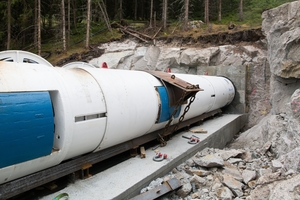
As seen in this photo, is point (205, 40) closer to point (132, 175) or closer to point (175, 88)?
point (175, 88)

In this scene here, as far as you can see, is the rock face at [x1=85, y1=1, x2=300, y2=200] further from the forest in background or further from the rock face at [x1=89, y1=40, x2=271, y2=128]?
the forest in background

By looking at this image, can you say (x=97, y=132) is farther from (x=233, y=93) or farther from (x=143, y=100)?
(x=233, y=93)

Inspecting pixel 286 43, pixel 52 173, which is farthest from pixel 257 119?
pixel 52 173

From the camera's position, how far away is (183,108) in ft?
21.6

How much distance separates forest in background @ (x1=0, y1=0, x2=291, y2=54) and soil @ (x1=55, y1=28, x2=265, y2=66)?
1412 mm

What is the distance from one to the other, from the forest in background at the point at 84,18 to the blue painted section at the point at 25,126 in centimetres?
1357

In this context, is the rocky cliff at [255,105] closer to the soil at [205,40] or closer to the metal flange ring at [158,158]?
the soil at [205,40]

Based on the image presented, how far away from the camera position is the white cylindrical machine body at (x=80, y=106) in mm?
3055

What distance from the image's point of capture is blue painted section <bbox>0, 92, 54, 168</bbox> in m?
2.79

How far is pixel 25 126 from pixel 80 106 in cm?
89

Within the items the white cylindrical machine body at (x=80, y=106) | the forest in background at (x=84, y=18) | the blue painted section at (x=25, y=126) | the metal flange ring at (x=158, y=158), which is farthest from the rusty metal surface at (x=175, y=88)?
the forest in background at (x=84, y=18)

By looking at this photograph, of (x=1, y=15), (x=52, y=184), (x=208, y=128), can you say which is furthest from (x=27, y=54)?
(x=1, y=15)

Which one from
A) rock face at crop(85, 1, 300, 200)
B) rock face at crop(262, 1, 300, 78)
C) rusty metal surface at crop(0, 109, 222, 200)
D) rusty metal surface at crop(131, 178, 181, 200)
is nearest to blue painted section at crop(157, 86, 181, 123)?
rusty metal surface at crop(0, 109, 222, 200)

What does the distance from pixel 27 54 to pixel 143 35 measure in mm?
11579
